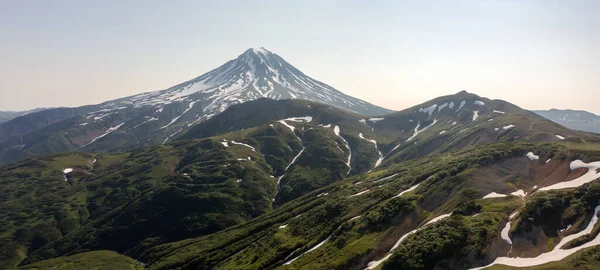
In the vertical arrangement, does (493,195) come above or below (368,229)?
above

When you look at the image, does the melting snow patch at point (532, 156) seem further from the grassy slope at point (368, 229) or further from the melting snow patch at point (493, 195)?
the melting snow patch at point (493, 195)

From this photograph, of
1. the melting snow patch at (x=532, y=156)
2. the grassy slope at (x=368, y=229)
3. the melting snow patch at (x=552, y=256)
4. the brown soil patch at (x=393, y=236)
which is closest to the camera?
the melting snow patch at (x=552, y=256)

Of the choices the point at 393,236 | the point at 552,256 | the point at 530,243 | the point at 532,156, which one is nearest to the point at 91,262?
the point at 393,236

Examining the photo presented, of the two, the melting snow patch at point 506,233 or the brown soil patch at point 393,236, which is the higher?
the melting snow patch at point 506,233

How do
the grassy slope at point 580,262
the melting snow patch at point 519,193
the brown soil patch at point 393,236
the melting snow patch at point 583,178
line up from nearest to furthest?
the grassy slope at point 580,262
the brown soil patch at point 393,236
the melting snow patch at point 583,178
the melting snow patch at point 519,193

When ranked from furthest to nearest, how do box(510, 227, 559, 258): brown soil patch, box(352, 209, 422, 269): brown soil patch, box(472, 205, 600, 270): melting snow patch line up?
box(352, 209, 422, 269): brown soil patch
box(510, 227, 559, 258): brown soil patch
box(472, 205, 600, 270): melting snow patch

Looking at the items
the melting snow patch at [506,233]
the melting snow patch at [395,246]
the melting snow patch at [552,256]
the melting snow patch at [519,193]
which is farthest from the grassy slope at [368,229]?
the melting snow patch at [519,193]

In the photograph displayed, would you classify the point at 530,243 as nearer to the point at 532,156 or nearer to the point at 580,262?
the point at 580,262

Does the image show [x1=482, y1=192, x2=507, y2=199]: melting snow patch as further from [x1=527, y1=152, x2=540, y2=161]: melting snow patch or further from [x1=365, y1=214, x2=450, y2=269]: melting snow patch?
[x1=527, y1=152, x2=540, y2=161]: melting snow patch

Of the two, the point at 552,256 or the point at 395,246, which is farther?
the point at 395,246

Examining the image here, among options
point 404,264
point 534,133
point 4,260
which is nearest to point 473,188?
point 404,264

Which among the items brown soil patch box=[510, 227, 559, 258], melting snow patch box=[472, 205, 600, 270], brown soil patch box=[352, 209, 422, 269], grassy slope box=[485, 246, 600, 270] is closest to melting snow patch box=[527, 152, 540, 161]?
brown soil patch box=[352, 209, 422, 269]
